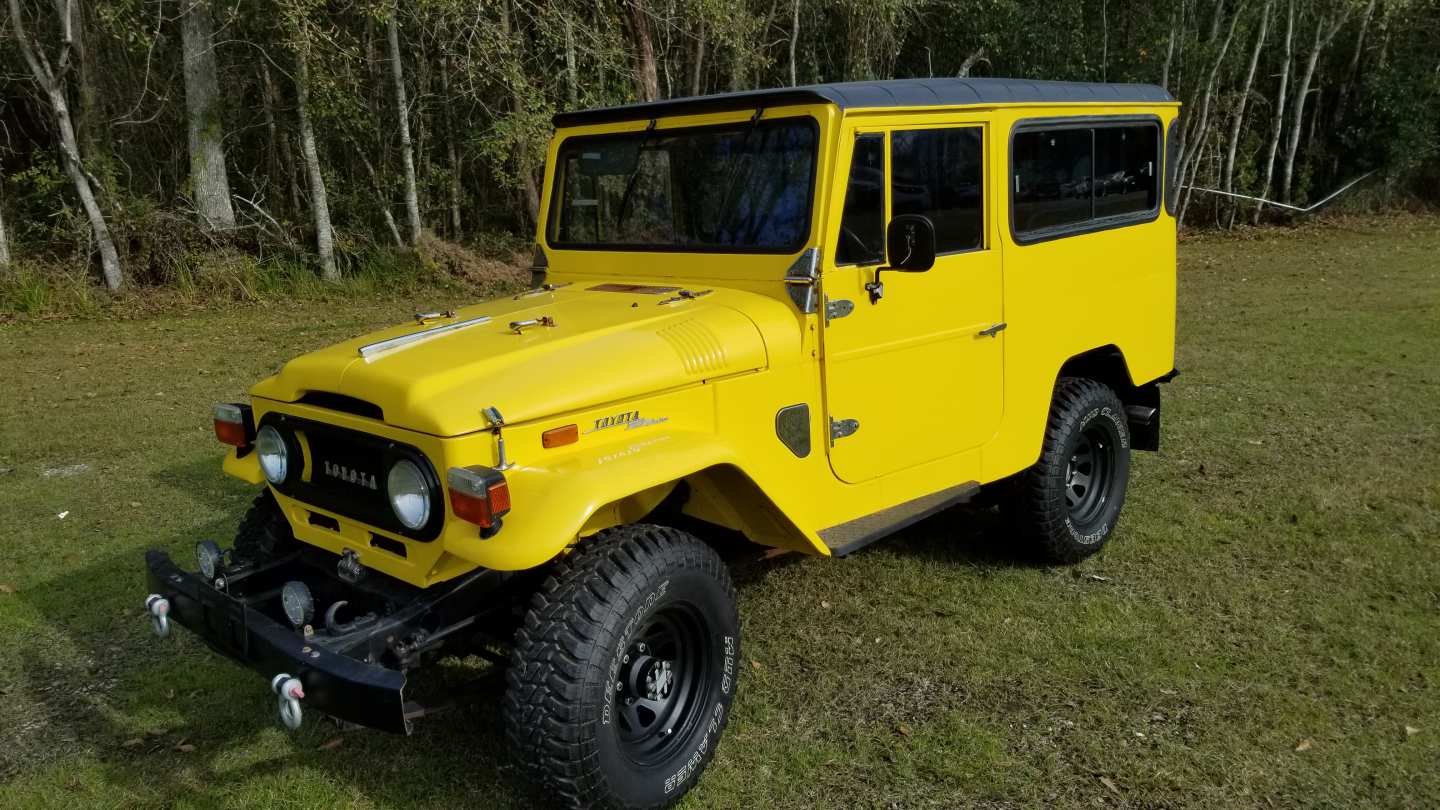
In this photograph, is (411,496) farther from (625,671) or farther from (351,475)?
(625,671)

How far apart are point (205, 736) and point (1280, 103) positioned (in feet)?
66.0

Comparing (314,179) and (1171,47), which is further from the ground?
(1171,47)

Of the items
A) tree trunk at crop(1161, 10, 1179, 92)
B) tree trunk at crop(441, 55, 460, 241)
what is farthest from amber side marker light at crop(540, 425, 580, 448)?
tree trunk at crop(1161, 10, 1179, 92)

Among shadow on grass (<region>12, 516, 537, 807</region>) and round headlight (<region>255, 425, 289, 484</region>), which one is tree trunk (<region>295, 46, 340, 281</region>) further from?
round headlight (<region>255, 425, 289, 484</region>)

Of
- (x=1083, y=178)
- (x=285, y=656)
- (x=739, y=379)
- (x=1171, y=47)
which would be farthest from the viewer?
(x=1171, y=47)

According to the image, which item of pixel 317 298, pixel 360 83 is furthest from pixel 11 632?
pixel 360 83

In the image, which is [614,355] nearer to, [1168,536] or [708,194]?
[708,194]

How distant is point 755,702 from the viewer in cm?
397

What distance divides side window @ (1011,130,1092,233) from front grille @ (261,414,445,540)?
2.73 meters

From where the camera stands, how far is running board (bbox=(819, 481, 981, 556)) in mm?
3891

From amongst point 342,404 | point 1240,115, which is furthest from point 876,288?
point 1240,115

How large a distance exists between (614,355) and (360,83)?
1227cm

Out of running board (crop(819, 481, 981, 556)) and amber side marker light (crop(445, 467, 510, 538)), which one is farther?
running board (crop(819, 481, 981, 556))

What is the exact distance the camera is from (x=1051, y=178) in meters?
4.64
